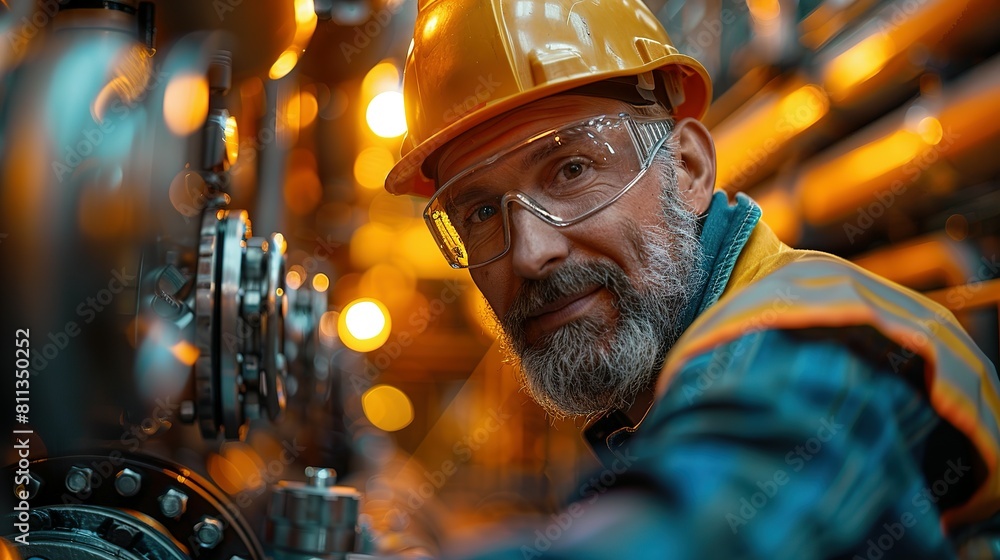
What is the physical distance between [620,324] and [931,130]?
5.11ft

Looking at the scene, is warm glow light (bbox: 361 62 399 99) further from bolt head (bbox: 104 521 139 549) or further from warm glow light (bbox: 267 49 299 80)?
bolt head (bbox: 104 521 139 549)

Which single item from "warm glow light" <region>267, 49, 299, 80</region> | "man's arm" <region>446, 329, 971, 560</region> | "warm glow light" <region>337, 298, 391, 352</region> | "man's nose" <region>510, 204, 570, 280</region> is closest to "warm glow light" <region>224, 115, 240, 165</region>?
"warm glow light" <region>267, 49, 299, 80</region>

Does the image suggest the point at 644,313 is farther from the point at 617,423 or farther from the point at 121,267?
the point at 121,267

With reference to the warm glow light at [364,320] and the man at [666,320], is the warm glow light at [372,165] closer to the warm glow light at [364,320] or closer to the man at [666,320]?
the warm glow light at [364,320]

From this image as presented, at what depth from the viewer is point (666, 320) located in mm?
1402

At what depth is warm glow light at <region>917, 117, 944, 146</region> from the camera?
240cm

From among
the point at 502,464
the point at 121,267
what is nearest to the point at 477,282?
the point at 121,267

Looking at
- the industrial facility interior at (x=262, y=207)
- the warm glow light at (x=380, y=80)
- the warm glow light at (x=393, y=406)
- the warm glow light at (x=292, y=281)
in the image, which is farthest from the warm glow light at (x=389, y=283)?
the warm glow light at (x=292, y=281)

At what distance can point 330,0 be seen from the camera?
7.68ft

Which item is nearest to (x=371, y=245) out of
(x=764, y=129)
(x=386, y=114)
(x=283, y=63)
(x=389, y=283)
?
(x=389, y=283)

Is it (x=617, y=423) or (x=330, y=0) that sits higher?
(x=330, y=0)

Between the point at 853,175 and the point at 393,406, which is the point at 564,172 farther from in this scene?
the point at 393,406

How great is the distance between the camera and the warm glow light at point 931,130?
240 cm

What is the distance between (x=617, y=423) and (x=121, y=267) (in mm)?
880
